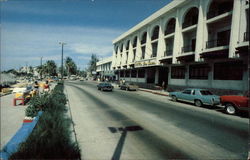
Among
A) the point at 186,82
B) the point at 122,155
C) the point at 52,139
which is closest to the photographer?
the point at 52,139

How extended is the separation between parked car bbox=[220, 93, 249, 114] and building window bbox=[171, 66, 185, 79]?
13034mm

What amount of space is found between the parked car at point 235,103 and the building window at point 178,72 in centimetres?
1303

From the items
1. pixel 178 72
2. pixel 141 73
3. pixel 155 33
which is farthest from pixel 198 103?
pixel 155 33

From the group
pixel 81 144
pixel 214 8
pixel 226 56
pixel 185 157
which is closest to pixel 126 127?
pixel 81 144

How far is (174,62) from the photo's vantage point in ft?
79.8

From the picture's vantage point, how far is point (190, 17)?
81.6ft

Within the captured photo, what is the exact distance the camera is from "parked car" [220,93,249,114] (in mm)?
10188

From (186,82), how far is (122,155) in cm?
2113

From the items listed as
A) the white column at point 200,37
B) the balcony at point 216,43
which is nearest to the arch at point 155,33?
the white column at point 200,37

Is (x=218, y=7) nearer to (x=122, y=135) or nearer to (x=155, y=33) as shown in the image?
(x=155, y=33)

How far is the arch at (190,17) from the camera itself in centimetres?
2405

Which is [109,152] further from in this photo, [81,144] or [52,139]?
[52,139]

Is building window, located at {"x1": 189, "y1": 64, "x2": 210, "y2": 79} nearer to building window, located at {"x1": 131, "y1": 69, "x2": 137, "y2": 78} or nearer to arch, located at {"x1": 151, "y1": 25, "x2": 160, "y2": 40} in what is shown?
arch, located at {"x1": 151, "y1": 25, "x2": 160, "y2": 40}

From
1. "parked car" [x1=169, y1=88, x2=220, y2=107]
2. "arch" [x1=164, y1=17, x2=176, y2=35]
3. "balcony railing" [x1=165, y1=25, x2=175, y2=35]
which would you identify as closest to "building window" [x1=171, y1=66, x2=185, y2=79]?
"balcony railing" [x1=165, y1=25, x2=175, y2=35]
